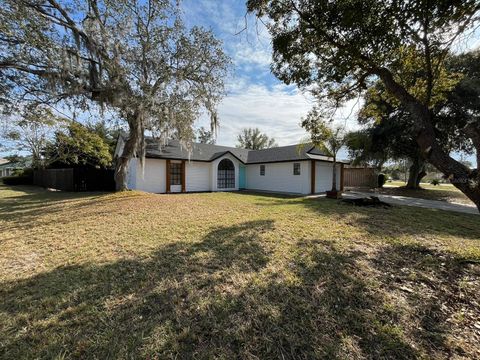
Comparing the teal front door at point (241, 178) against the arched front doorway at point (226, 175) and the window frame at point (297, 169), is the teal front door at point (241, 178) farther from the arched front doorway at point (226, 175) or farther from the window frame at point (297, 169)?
the window frame at point (297, 169)

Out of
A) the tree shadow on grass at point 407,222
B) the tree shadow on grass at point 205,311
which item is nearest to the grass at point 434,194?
the tree shadow on grass at point 407,222

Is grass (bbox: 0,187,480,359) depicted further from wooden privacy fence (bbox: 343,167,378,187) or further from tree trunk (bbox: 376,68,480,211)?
wooden privacy fence (bbox: 343,167,378,187)

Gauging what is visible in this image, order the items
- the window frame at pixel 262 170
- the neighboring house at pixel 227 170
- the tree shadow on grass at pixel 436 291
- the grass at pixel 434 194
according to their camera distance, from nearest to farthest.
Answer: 1. the tree shadow on grass at pixel 436 291
2. the grass at pixel 434 194
3. the neighboring house at pixel 227 170
4. the window frame at pixel 262 170

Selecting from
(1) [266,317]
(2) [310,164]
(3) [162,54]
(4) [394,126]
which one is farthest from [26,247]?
(4) [394,126]

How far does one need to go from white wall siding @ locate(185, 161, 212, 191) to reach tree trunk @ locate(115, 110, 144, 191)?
423 centimetres

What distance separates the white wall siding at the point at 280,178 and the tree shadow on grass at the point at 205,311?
35.9 feet

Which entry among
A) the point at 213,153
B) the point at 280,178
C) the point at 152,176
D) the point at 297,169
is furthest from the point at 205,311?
the point at 213,153

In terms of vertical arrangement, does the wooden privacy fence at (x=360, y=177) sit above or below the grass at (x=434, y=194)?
above

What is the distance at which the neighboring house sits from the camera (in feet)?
45.5

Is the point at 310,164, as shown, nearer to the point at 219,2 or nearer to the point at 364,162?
the point at 364,162

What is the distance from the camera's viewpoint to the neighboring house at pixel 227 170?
13.9 m

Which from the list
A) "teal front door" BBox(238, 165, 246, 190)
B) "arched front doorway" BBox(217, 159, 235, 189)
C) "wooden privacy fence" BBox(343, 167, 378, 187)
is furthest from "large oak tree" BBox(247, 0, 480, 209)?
"wooden privacy fence" BBox(343, 167, 378, 187)

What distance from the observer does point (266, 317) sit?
2316 mm

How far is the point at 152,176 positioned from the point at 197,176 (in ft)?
10.3
